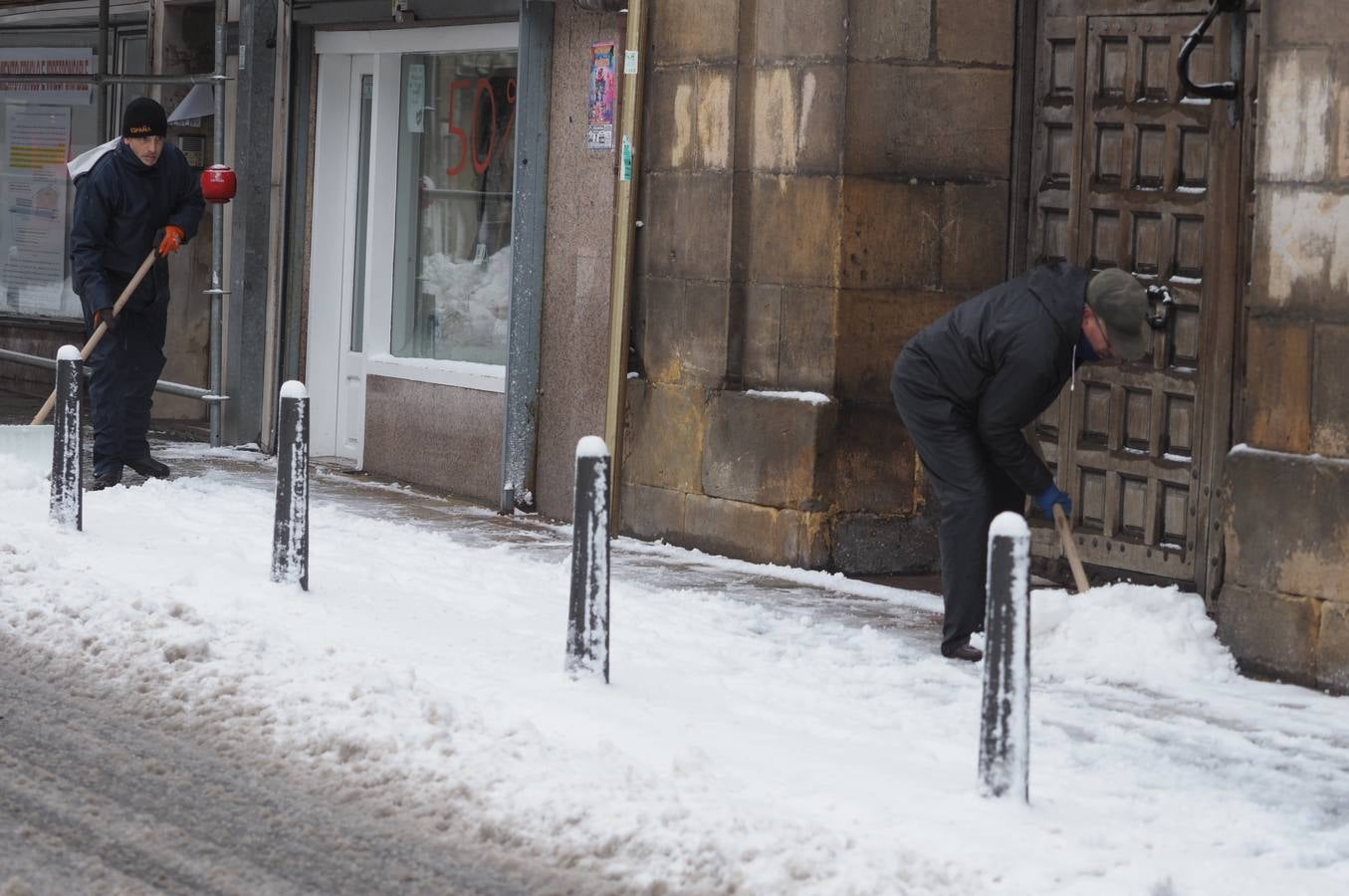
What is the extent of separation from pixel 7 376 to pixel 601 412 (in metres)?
8.23

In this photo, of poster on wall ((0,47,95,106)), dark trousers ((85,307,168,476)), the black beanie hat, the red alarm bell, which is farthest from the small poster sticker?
poster on wall ((0,47,95,106))

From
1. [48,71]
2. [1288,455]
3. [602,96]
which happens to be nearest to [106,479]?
[602,96]

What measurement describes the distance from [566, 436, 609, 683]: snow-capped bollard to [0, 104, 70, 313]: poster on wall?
10630 mm

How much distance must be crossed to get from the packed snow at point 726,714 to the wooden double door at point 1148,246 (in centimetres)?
93

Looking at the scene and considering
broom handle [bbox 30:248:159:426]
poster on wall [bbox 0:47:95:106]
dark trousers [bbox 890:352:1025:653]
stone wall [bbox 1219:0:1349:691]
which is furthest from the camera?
poster on wall [bbox 0:47:95:106]

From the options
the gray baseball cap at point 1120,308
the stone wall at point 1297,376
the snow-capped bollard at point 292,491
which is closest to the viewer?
the gray baseball cap at point 1120,308

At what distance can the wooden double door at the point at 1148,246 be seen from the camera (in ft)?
28.5

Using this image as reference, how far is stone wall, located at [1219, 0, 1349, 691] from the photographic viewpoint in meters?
7.38

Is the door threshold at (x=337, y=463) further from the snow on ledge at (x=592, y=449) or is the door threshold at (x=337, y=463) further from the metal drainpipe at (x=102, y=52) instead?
the snow on ledge at (x=592, y=449)

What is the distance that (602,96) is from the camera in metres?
11.0

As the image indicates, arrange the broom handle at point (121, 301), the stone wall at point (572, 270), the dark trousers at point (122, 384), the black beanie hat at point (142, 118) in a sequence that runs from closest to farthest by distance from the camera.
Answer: the stone wall at point (572, 270) < the broom handle at point (121, 301) < the black beanie hat at point (142, 118) < the dark trousers at point (122, 384)

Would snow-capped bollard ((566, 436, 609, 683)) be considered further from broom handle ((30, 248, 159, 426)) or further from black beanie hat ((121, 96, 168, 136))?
black beanie hat ((121, 96, 168, 136))

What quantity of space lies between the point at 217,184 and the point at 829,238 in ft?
14.6

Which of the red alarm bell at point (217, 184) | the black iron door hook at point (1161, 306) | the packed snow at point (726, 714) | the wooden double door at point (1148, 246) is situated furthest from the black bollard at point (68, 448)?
the black iron door hook at point (1161, 306)
